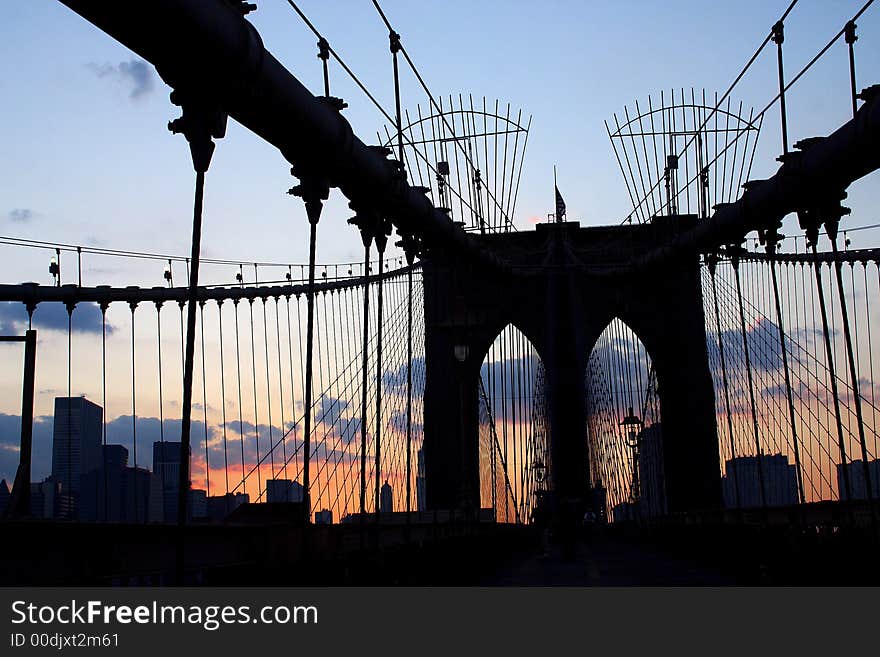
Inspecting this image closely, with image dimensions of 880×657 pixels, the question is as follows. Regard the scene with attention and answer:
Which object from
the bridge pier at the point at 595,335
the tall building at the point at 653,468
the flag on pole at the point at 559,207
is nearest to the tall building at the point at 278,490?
the bridge pier at the point at 595,335

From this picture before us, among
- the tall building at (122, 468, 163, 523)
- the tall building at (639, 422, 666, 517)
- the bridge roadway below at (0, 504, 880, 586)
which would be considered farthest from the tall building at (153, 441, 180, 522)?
the tall building at (639, 422, 666, 517)

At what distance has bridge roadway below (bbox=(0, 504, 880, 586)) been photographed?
9.12 metres

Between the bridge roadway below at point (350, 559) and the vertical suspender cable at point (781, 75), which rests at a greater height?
the vertical suspender cable at point (781, 75)

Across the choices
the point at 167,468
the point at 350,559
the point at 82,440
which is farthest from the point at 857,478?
the point at 350,559

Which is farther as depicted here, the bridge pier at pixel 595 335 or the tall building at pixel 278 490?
the bridge pier at pixel 595 335

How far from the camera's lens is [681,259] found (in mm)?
30453

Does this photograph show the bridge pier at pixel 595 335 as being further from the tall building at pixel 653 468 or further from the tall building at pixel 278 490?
the tall building at pixel 278 490

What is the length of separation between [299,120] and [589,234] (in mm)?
40700

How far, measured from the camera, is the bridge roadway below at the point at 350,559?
9117mm

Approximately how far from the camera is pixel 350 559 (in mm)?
10273

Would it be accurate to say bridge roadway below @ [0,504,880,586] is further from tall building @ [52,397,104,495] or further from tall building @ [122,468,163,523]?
tall building @ [52,397,104,495]

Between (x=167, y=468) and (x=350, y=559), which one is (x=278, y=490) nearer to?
(x=350, y=559)
